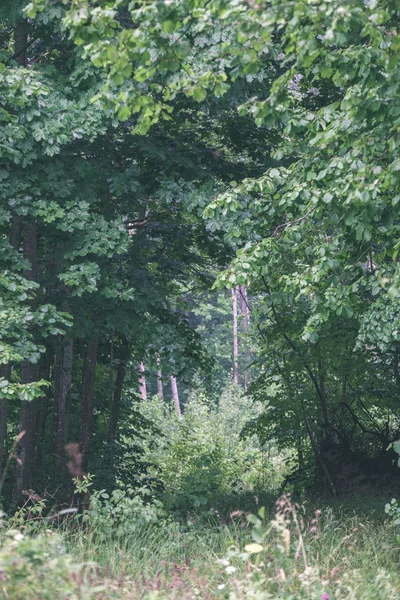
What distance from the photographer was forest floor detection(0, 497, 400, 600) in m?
4.61

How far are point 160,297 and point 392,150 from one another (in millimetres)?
4871

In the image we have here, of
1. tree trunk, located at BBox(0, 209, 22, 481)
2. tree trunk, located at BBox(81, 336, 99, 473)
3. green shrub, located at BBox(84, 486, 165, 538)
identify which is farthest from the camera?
tree trunk, located at BBox(81, 336, 99, 473)

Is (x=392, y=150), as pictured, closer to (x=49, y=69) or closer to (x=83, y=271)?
(x=83, y=271)

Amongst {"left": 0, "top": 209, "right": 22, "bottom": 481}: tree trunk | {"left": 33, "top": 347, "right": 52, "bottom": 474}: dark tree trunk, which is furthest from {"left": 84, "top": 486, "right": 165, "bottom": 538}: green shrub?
{"left": 33, "top": 347, "right": 52, "bottom": 474}: dark tree trunk

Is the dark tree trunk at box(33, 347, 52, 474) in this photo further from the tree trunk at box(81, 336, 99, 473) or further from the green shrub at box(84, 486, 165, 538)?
the green shrub at box(84, 486, 165, 538)

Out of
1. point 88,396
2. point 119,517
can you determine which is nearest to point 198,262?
point 88,396

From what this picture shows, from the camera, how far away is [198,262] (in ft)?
44.2

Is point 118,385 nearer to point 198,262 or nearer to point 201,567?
point 198,262

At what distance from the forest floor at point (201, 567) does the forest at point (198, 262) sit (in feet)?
0.11

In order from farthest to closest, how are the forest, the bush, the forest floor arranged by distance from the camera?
the bush, the forest, the forest floor

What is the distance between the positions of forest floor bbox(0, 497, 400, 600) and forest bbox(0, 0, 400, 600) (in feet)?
0.11

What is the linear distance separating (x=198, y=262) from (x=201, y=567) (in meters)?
7.06

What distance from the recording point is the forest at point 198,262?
6062mm

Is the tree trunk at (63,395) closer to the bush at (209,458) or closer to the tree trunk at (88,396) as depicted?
the tree trunk at (88,396)
